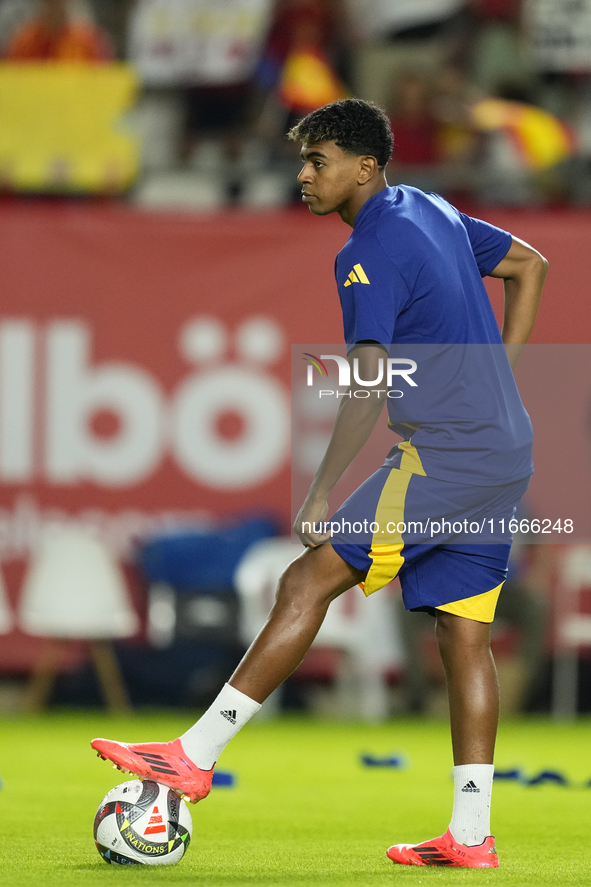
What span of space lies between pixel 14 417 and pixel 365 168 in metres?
5.50

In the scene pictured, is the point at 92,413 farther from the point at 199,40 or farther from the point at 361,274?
the point at 361,274

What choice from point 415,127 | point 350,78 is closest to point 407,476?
point 415,127

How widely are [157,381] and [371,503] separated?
546cm

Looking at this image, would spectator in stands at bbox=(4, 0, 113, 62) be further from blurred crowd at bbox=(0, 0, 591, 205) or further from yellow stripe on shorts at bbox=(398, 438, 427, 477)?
yellow stripe on shorts at bbox=(398, 438, 427, 477)

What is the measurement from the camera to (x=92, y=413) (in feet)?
29.3

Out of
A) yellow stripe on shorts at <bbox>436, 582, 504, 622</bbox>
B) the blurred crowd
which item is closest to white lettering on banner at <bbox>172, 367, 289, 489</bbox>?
the blurred crowd

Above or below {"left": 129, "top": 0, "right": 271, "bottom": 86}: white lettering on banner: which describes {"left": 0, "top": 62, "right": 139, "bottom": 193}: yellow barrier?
below

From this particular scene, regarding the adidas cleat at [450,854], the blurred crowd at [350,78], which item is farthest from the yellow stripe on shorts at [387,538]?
the blurred crowd at [350,78]

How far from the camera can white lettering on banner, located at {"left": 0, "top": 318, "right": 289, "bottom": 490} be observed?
889 centimetres

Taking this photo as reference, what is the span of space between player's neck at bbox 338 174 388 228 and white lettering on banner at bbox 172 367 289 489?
17.0ft

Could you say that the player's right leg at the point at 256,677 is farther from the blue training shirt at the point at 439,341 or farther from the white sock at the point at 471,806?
the white sock at the point at 471,806

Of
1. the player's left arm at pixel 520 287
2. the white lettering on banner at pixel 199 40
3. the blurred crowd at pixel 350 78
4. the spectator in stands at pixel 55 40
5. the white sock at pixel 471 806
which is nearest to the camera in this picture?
the white sock at pixel 471 806

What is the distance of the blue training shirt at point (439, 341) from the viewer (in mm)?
3639

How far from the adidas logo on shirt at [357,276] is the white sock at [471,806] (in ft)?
4.24
